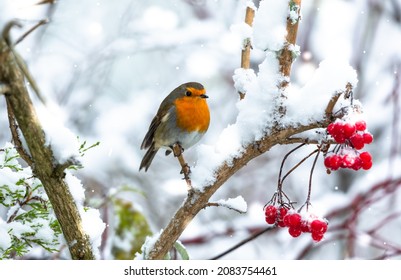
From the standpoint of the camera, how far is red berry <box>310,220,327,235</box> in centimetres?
149

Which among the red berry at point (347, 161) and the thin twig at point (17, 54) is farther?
the red berry at point (347, 161)

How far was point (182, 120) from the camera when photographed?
8.86ft

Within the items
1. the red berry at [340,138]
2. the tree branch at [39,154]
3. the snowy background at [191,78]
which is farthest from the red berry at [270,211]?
the snowy background at [191,78]

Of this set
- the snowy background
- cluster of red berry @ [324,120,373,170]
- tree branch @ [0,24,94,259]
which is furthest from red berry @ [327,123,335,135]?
the snowy background

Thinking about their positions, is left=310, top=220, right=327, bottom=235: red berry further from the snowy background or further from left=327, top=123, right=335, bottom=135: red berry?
the snowy background

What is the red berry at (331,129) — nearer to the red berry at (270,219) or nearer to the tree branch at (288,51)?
the tree branch at (288,51)

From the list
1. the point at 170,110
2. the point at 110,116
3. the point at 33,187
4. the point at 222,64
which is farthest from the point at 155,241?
the point at 222,64

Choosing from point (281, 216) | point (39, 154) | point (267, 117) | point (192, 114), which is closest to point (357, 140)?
point (267, 117)

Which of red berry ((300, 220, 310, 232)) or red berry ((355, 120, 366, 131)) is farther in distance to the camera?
red berry ((300, 220, 310, 232))

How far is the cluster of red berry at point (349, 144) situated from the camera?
1.30m

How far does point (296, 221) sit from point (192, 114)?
4.21 ft

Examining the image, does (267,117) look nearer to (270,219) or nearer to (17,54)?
(270,219)

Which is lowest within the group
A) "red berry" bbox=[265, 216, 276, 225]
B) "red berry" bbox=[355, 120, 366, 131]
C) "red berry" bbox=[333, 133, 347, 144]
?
"red berry" bbox=[265, 216, 276, 225]

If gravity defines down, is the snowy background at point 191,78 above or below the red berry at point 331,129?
above
